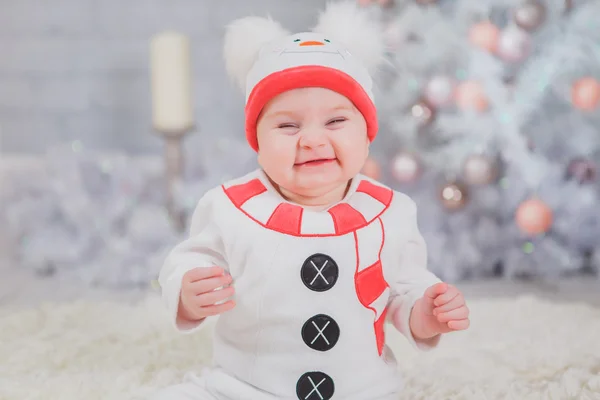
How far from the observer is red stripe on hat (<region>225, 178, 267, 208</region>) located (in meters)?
0.95

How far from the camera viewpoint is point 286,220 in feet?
3.01

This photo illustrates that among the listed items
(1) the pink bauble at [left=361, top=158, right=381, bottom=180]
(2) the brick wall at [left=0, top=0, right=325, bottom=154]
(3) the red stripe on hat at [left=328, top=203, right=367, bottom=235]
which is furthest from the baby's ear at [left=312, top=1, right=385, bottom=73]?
(2) the brick wall at [left=0, top=0, right=325, bottom=154]

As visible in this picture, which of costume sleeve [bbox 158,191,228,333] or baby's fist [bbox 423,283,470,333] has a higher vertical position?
costume sleeve [bbox 158,191,228,333]

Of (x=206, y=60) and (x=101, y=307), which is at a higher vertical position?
(x=206, y=60)

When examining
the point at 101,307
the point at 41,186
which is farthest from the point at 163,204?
the point at 101,307

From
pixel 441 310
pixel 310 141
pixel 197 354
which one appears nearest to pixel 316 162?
pixel 310 141

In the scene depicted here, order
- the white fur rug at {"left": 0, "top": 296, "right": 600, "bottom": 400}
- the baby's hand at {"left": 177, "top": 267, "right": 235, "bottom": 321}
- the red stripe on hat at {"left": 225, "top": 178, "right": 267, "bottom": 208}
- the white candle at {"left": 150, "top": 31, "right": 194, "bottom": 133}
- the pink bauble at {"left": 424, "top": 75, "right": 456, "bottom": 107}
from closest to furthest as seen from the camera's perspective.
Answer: the baby's hand at {"left": 177, "top": 267, "right": 235, "bottom": 321} → the red stripe on hat at {"left": 225, "top": 178, "right": 267, "bottom": 208} → the white fur rug at {"left": 0, "top": 296, "right": 600, "bottom": 400} → the pink bauble at {"left": 424, "top": 75, "right": 456, "bottom": 107} → the white candle at {"left": 150, "top": 31, "right": 194, "bottom": 133}

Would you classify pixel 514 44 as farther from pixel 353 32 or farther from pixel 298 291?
pixel 298 291

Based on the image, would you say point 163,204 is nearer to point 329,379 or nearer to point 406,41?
point 406,41

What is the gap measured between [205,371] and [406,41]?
1158 mm

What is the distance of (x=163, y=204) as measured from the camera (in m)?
2.07

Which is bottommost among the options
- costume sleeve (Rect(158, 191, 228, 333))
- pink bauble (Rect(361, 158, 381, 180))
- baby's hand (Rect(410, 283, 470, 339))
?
baby's hand (Rect(410, 283, 470, 339))

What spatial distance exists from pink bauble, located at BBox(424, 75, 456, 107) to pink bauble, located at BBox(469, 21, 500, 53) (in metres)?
0.11

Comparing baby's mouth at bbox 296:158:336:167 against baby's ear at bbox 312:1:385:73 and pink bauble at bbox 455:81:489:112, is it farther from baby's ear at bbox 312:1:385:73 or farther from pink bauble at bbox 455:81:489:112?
pink bauble at bbox 455:81:489:112
